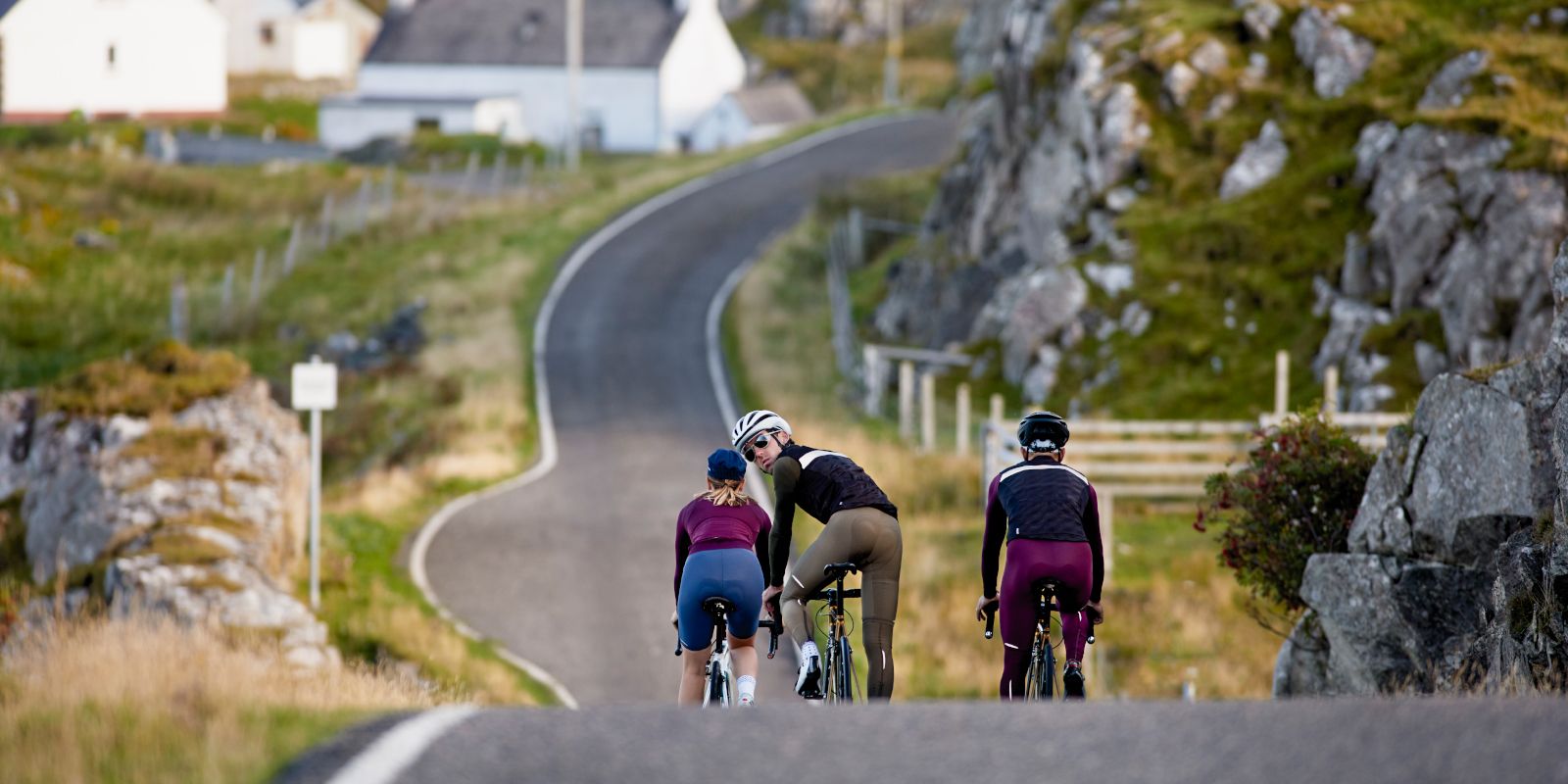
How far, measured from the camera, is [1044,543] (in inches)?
376

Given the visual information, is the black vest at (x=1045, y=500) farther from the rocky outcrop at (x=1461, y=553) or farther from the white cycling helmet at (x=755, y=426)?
the rocky outcrop at (x=1461, y=553)

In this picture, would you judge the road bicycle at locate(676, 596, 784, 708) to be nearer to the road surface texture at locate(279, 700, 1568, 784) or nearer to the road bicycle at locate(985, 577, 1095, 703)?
the road bicycle at locate(985, 577, 1095, 703)

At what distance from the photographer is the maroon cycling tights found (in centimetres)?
952

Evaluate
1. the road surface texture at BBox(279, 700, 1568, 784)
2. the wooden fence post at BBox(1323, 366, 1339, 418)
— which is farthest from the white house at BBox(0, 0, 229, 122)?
the road surface texture at BBox(279, 700, 1568, 784)

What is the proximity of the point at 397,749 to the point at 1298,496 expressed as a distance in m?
8.06

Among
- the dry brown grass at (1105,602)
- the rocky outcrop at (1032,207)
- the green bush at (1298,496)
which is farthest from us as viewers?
the rocky outcrop at (1032,207)

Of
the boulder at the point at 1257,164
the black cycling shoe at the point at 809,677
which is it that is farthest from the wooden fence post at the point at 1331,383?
the black cycling shoe at the point at 809,677

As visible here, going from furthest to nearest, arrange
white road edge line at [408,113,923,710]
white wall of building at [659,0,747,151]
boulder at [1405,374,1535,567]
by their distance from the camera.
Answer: white wall of building at [659,0,747,151] → white road edge line at [408,113,923,710] → boulder at [1405,374,1535,567]

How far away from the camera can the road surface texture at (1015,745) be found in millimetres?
5996

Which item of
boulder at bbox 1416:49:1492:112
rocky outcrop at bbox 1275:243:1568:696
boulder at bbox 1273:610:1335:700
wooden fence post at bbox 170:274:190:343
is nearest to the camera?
rocky outcrop at bbox 1275:243:1568:696

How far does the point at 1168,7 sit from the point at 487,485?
55.7 ft

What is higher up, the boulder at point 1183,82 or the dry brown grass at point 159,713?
the boulder at point 1183,82

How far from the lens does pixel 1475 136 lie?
88.4 ft

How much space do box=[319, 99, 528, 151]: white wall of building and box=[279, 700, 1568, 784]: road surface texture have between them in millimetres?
71119
